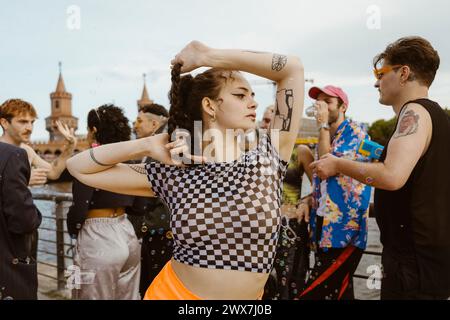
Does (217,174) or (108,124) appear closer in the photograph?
(217,174)

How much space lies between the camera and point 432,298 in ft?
7.16

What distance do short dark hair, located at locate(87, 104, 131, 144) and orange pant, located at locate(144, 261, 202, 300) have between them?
2024 mm

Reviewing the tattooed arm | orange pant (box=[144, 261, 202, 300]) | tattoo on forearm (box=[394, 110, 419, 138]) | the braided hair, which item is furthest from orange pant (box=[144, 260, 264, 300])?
tattoo on forearm (box=[394, 110, 419, 138])

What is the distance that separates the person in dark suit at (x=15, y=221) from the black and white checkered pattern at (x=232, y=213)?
151cm

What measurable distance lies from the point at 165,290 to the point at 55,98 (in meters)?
120

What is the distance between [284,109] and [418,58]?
973 millimetres

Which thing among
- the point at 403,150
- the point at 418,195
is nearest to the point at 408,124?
the point at 403,150

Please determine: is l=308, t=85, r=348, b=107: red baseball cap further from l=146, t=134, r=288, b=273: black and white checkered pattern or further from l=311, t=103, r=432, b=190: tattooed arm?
l=146, t=134, r=288, b=273: black and white checkered pattern

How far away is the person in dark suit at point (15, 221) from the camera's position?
275 cm

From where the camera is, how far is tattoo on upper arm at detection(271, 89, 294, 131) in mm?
1814

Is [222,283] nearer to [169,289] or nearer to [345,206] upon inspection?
[169,289]

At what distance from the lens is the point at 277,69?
5.85 ft

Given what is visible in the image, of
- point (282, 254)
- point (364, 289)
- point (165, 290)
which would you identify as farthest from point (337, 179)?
point (364, 289)

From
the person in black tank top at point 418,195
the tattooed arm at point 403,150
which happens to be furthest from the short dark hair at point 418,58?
the tattooed arm at point 403,150
